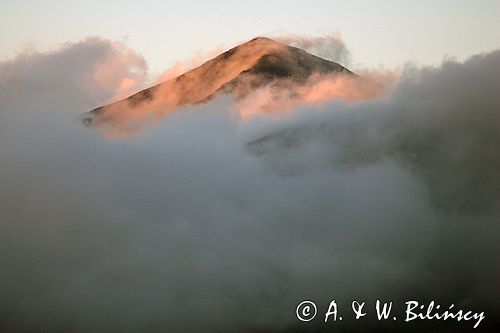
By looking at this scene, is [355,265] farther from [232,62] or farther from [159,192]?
[232,62]

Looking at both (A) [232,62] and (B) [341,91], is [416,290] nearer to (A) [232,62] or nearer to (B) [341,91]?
(B) [341,91]

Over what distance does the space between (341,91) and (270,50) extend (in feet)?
9.29

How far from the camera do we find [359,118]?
1378cm

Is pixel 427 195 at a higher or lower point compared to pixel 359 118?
lower

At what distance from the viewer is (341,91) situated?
14562 millimetres

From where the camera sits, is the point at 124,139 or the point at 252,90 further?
the point at 252,90

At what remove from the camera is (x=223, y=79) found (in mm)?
17281

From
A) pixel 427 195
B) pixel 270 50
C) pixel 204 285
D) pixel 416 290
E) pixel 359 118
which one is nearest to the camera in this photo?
pixel 416 290

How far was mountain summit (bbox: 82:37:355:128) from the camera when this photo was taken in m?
13.5

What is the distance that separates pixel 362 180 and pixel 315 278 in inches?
131

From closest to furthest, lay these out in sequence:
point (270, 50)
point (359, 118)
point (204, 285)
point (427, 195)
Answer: point (204, 285) → point (427, 195) → point (359, 118) → point (270, 50)

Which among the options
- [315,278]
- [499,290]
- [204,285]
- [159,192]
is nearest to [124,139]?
[159,192]

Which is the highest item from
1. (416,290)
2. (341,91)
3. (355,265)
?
(341,91)

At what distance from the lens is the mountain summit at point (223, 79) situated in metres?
13.5
